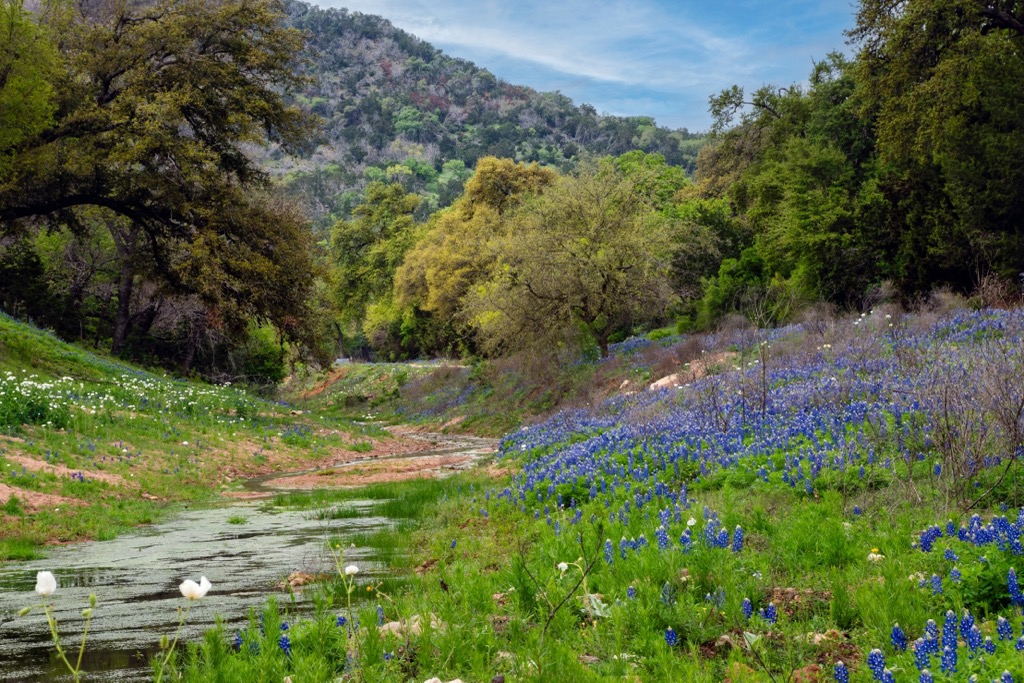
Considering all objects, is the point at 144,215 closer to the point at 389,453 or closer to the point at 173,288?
the point at 173,288

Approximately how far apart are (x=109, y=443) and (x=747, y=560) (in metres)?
15.4

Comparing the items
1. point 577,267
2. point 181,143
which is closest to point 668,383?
point 577,267

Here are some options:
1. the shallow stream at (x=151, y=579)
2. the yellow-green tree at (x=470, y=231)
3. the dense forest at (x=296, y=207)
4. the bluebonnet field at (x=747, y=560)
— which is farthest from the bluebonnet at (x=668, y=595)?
the yellow-green tree at (x=470, y=231)

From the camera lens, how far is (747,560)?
5.82 metres

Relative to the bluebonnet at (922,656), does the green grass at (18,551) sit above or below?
below

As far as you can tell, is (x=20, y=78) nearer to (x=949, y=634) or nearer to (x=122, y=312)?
(x=122, y=312)

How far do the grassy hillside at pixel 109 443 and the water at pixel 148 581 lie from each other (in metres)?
1.16

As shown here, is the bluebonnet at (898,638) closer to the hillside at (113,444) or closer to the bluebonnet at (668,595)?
the bluebonnet at (668,595)

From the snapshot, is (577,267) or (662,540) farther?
(577,267)

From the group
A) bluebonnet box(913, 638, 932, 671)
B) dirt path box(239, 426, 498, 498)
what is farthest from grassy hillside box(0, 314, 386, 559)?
bluebonnet box(913, 638, 932, 671)

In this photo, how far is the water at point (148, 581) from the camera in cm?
525

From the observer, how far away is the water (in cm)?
525

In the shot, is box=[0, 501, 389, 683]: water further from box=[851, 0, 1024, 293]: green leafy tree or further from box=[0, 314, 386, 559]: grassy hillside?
box=[851, 0, 1024, 293]: green leafy tree

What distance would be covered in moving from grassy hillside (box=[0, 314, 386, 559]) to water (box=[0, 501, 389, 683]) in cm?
116
